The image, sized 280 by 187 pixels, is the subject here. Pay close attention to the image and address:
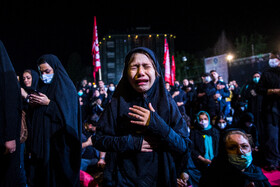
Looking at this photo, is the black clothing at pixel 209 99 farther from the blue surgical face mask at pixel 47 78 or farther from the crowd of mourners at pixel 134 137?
the blue surgical face mask at pixel 47 78

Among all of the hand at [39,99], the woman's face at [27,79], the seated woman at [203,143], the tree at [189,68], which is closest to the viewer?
the hand at [39,99]

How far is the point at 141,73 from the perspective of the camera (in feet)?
5.35

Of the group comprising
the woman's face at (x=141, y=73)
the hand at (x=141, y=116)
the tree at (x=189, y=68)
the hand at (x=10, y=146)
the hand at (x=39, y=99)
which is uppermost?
the tree at (x=189, y=68)

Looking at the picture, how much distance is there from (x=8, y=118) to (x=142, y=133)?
145 cm

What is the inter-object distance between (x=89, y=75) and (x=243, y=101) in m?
55.0

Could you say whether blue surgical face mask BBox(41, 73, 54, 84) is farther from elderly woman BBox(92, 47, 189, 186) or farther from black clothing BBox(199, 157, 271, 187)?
black clothing BBox(199, 157, 271, 187)

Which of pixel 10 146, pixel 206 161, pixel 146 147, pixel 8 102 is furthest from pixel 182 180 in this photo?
pixel 206 161

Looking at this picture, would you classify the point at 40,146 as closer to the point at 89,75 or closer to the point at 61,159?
the point at 61,159

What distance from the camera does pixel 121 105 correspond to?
66.2 inches

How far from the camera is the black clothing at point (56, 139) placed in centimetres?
269

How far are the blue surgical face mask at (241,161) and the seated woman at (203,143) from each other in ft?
5.69

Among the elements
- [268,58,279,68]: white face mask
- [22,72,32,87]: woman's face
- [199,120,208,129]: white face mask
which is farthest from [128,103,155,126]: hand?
[268,58,279,68]: white face mask

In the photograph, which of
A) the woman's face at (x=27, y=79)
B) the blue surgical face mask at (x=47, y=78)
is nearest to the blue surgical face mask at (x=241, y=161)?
the blue surgical face mask at (x=47, y=78)

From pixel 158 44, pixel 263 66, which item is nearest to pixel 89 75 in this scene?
pixel 158 44
